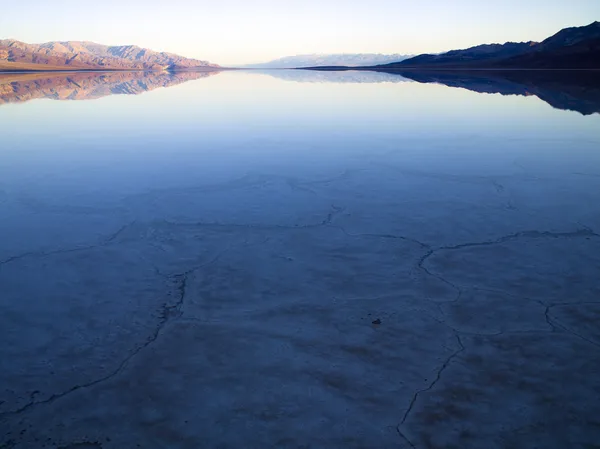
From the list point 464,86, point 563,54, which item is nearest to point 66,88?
point 464,86

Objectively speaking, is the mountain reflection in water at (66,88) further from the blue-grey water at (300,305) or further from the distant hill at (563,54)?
the distant hill at (563,54)

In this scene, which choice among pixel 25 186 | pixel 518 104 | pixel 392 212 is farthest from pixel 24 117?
pixel 518 104

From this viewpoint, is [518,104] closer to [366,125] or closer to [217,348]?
[366,125]

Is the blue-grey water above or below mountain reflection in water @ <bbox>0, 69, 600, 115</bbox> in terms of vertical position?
below

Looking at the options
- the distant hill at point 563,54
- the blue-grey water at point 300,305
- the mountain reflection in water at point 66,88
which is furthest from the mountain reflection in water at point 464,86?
the distant hill at point 563,54

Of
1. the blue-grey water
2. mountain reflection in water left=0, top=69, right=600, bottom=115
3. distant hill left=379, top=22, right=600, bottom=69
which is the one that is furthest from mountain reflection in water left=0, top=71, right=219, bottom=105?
distant hill left=379, top=22, right=600, bottom=69

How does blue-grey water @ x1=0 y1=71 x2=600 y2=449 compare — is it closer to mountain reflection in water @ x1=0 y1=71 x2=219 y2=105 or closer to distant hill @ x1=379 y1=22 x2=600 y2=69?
mountain reflection in water @ x1=0 y1=71 x2=219 y2=105

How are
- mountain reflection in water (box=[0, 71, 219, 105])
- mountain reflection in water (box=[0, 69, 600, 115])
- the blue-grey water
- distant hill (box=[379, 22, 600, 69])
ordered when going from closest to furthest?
the blue-grey water
mountain reflection in water (box=[0, 69, 600, 115])
mountain reflection in water (box=[0, 71, 219, 105])
distant hill (box=[379, 22, 600, 69])

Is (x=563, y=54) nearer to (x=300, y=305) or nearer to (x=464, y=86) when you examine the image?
(x=464, y=86)
